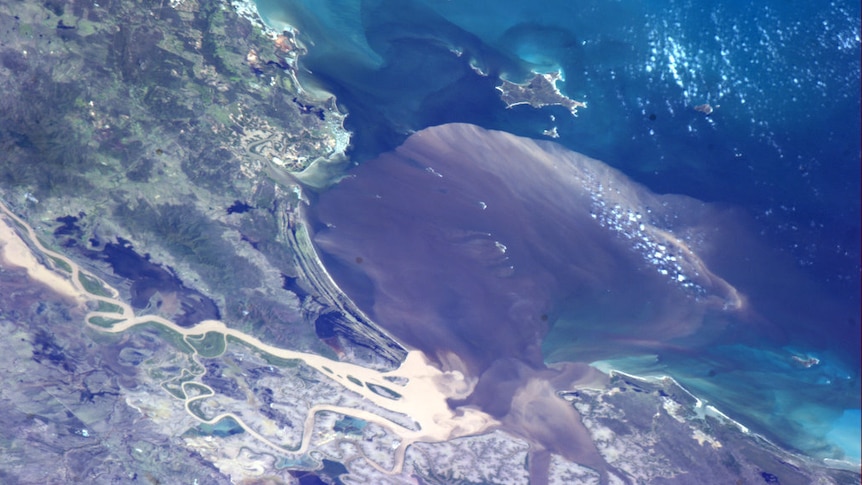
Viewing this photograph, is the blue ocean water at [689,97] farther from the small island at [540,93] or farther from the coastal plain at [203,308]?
the coastal plain at [203,308]

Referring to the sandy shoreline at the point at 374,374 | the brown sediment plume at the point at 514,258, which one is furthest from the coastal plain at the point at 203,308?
the brown sediment plume at the point at 514,258

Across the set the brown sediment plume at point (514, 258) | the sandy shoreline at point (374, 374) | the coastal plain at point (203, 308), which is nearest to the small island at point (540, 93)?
the coastal plain at point (203, 308)

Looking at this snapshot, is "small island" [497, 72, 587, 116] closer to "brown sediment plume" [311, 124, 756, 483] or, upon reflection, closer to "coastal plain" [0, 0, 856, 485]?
"coastal plain" [0, 0, 856, 485]

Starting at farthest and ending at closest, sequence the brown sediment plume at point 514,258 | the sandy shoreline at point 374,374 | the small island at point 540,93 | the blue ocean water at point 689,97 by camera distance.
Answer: the sandy shoreline at point 374,374 < the brown sediment plume at point 514,258 < the small island at point 540,93 < the blue ocean water at point 689,97

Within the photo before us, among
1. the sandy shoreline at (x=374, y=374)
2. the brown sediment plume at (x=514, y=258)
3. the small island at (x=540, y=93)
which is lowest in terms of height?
the sandy shoreline at (x=374, y=374)

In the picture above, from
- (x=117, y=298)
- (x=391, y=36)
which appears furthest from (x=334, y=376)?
(x=391, y=36)

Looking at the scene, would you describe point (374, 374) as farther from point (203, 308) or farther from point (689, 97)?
point (689, 97)

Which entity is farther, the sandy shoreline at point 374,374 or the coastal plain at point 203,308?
the sandy shoreline at point 374,374

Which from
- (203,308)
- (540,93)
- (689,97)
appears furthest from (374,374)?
(689,97)

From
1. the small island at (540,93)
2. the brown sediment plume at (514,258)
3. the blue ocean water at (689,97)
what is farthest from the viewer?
the brown sediment plume at (514,258)

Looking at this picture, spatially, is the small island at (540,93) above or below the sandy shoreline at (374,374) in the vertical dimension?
above

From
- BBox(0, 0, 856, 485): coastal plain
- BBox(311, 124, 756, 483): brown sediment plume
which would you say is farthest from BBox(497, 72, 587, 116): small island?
BBox(311, 124, 756, 483): brown sediment plume
